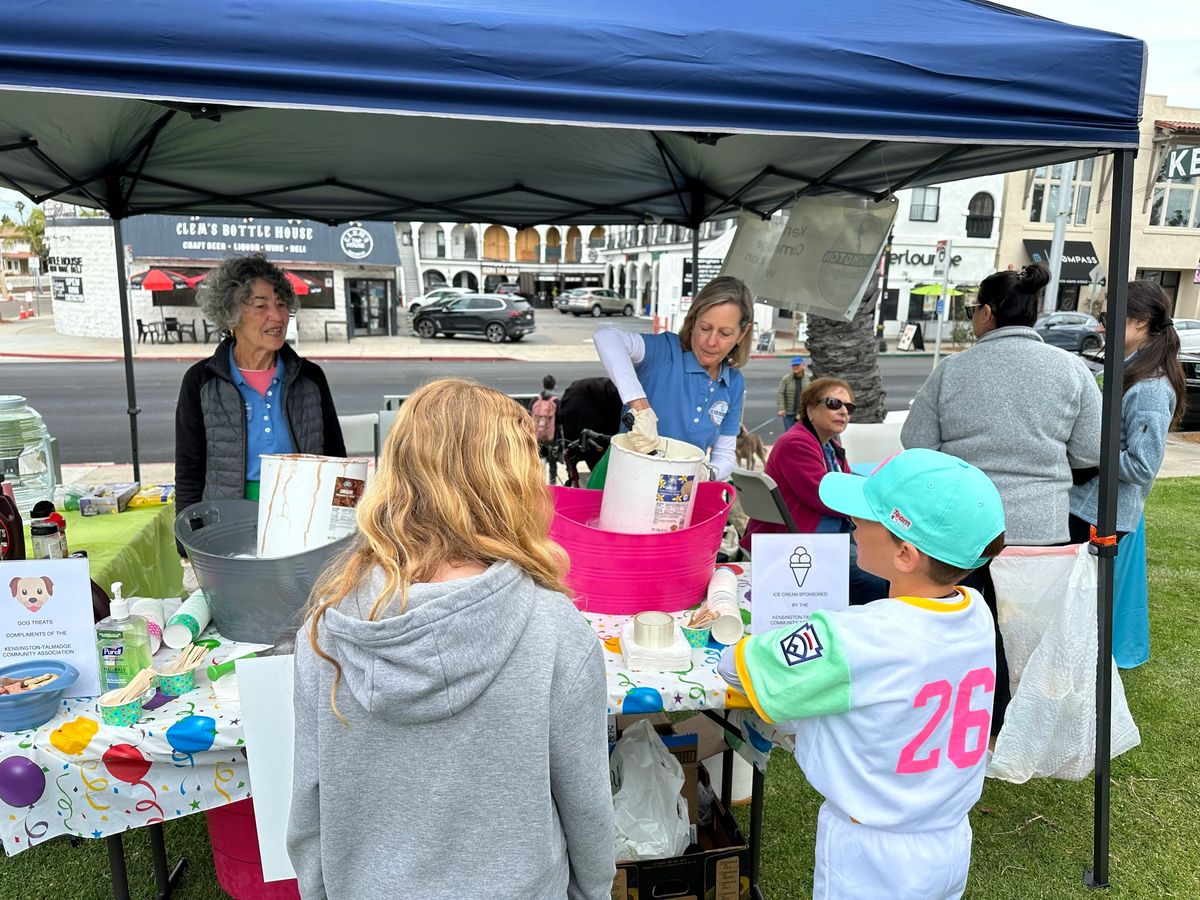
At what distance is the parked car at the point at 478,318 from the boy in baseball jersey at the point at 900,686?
23.7 metres

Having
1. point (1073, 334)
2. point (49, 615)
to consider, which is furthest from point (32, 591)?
point (1073, 334)

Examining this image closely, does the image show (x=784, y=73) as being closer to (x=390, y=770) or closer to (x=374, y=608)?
(x=374, y=608)

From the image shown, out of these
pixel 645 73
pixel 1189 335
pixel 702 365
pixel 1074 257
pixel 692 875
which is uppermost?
pixel 1074 257

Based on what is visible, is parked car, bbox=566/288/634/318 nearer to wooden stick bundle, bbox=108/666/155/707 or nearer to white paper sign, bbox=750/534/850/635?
white paper sign, bbox=750/534/850/635

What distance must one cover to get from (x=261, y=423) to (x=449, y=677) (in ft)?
6.82

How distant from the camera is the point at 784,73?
1834mm

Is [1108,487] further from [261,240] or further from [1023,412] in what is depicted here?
[261,240]

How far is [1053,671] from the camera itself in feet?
7.84

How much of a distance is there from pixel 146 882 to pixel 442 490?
7.13 ft

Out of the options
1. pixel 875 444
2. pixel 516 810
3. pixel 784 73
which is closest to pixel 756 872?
pixel 516 810

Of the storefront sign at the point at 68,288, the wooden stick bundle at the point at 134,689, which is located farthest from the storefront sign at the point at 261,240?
the wooden stick bundle at the point at 134,689

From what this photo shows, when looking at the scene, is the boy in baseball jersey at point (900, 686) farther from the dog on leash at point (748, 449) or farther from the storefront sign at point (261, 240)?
the storefront sign at point (261, 240)

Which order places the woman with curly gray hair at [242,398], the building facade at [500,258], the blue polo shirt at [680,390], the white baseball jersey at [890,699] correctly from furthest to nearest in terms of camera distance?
the building facade at [500,258] < the blue polo shirt at [680,390] < the woman with curly gray hair at [242,398] < the white baseball jersey at [890,699]

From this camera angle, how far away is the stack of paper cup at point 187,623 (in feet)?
6.08
